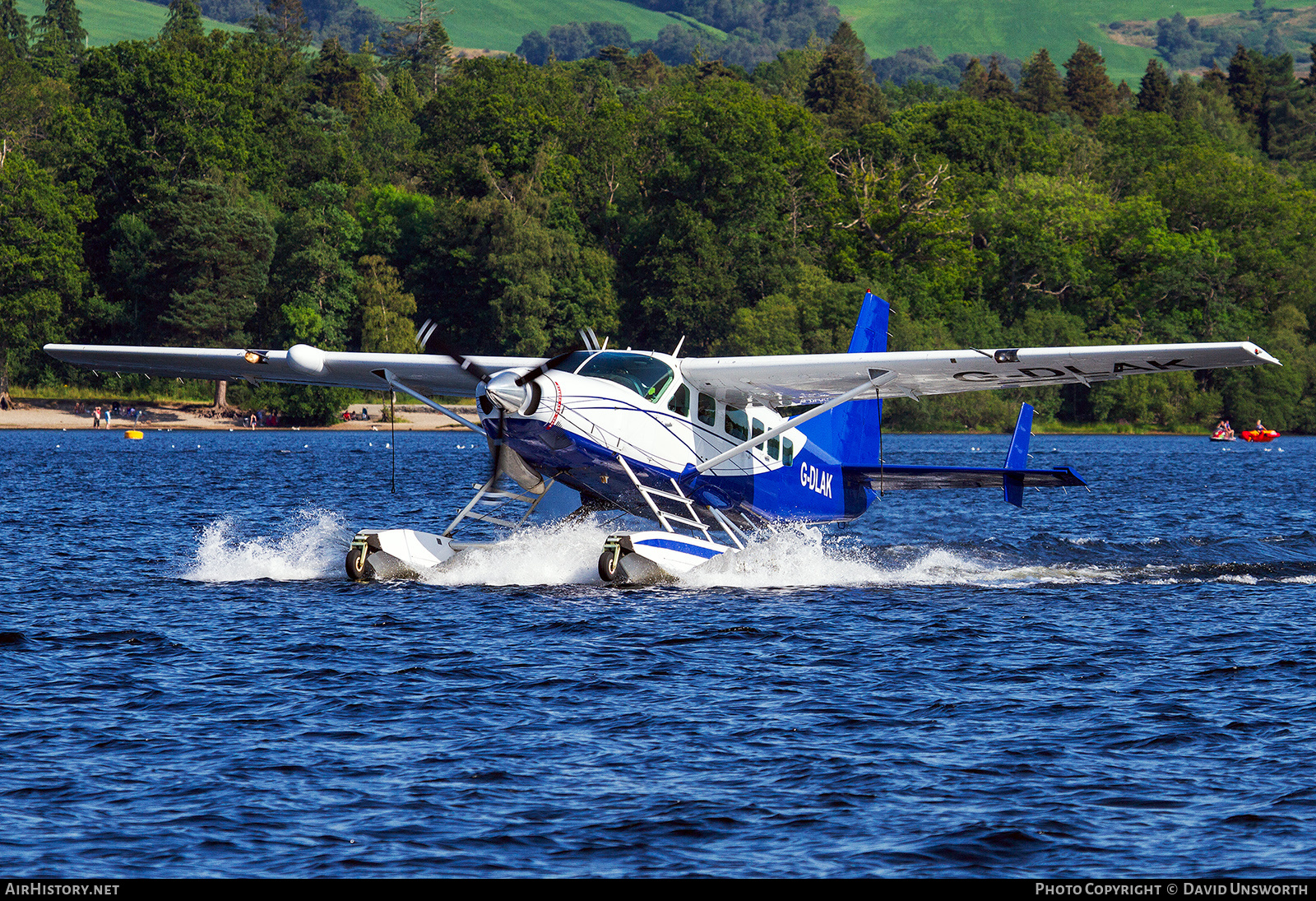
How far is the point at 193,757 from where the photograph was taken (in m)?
8.65

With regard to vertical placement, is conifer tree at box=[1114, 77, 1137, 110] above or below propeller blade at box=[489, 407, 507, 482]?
above

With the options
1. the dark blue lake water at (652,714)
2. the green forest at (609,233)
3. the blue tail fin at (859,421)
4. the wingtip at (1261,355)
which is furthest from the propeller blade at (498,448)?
the green forest at (609,233)

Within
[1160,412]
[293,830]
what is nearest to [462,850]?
[293,830]

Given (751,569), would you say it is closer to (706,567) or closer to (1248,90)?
(706,567)

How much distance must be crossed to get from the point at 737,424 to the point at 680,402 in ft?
3.99

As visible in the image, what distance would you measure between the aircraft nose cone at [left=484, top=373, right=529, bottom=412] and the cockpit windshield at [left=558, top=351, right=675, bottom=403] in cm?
110

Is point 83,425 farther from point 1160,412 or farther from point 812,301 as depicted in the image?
point 1160,412

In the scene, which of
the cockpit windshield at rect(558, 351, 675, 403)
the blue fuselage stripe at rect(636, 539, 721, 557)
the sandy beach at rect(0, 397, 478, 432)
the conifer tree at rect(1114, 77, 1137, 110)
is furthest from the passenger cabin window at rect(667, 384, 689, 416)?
the conifer tree at rect(1114, 77, 1137, 110)

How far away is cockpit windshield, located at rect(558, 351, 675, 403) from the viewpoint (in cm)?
1570

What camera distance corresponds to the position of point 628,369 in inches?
634

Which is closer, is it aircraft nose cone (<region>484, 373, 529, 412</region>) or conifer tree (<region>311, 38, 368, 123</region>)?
aircraft nose cone (<region>484, 373, 529, 412</region>)

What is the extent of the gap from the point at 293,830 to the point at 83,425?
73026 millimetres

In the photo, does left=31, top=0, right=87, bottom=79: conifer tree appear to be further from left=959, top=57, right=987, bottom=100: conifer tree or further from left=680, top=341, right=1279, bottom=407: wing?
left=680, top=341, right=1279, bottom=407: wing

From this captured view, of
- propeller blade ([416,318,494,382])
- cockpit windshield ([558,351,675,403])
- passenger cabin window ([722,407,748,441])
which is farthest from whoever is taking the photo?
passenger cabin window ([722,407,748,441])
